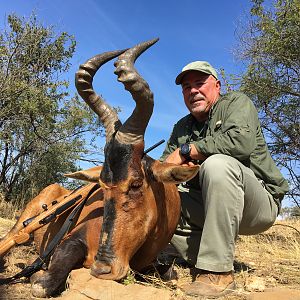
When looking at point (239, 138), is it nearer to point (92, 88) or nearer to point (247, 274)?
point (247, 274)

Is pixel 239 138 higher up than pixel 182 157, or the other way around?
pixel 239 138

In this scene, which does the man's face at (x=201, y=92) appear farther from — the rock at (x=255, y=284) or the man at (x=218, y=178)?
the rock at (x=255, y=284)

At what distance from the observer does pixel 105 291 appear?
3.08 metres

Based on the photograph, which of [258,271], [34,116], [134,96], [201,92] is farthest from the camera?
[34,116]

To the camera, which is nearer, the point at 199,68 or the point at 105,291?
the point at 105,291

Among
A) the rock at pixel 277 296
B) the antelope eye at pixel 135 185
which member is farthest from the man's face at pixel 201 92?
the rock at pixel 277 296

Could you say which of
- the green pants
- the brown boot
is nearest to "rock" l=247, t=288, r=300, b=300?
the brown boot

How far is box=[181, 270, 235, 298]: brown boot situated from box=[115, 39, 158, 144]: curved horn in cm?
133

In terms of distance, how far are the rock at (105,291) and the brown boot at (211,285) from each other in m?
0.31

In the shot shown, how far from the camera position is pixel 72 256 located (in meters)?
3.78

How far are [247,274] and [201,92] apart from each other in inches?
81.8

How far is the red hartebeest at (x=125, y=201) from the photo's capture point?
3463 mm

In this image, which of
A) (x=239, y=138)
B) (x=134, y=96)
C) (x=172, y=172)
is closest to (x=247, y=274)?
(x=239, y=138)

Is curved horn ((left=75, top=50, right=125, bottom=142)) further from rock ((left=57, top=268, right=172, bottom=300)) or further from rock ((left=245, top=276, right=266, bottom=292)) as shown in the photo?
rock ((left=245, top=276, right=266, bottom=292))
